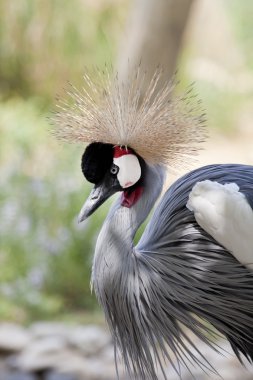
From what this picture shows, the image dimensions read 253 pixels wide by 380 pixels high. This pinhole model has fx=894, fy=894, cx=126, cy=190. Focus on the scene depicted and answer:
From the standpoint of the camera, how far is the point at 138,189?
1800mm

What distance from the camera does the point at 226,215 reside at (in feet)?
5.56

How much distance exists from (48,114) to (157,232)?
7.95 ft

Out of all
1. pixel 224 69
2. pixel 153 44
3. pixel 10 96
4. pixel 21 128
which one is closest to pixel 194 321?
pixel 153 44

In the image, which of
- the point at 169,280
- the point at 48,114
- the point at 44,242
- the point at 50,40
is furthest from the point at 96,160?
the point at 50,40

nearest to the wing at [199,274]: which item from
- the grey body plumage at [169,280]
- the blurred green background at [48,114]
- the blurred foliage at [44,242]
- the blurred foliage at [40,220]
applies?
the grey body plumage at [169,280]

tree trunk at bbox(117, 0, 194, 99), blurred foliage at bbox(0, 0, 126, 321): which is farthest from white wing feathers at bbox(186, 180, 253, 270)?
blurred foliage at bbox(0, 0, 126, 321)

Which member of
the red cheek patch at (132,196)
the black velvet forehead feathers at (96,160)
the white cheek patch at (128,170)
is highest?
the black velvet forehead feathers at (96,160)

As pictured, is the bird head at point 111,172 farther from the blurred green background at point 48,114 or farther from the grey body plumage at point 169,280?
the blurred green background at point 48,114

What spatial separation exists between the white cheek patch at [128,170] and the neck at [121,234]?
0.12 feet

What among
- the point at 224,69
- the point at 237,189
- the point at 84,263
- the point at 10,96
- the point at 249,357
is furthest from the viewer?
the point at 224,69

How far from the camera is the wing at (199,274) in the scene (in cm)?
175

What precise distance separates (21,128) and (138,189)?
3.04 meters

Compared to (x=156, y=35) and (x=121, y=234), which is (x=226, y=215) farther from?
(x=156, y=35)

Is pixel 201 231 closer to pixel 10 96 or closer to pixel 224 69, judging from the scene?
pixel 10 96
